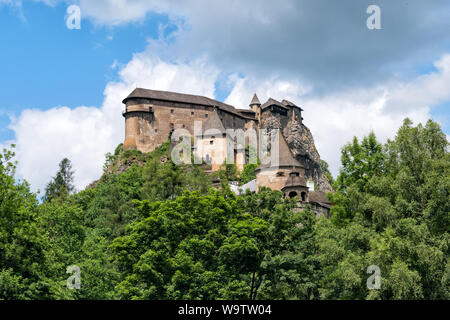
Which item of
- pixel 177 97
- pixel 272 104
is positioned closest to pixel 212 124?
pixel 177 97

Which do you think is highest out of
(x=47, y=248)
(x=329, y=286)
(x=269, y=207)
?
(x=269, y=207)

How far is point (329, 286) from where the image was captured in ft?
98.8

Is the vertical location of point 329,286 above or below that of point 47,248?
below

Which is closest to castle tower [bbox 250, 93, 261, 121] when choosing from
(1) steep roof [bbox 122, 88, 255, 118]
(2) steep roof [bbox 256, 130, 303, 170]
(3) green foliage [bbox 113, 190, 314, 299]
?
(1) steep roof [bbox 122, 88, 255, 118]

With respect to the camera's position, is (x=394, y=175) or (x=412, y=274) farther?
(x=394, y=175)

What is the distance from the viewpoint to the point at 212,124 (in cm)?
9331

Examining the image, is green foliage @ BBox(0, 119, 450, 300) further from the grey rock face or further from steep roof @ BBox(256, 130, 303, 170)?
the grey rock face

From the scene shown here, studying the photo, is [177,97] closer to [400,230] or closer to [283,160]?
→ [283,160]

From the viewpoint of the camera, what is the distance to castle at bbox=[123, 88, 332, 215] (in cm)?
9200

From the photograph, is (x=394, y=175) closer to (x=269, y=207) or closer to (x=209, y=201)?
(x=269, y=207)

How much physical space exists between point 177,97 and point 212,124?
48.7 feet
